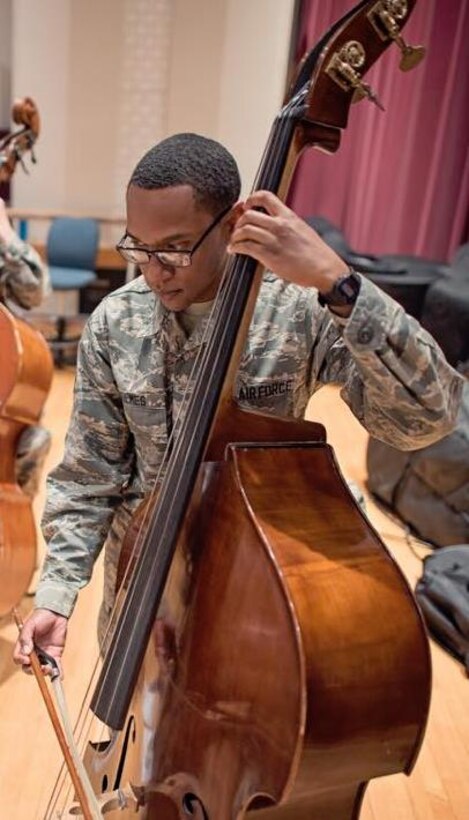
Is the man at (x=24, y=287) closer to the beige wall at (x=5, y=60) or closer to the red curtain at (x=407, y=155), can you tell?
the red curtain at (x=407, y=155)

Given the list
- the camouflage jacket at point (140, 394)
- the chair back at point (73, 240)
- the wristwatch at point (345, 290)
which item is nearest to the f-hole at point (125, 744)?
the camouflage jacket at point (140, 394)

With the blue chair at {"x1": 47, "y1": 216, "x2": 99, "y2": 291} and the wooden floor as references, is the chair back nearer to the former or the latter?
the blue chair at {"x1": 47, "y1": 216, "x2": 99, "y2": 291}

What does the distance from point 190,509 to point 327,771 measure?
0.31 meters

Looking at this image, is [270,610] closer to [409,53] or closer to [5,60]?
[409,53]

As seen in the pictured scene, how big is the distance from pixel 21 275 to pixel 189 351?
1384 millimetres

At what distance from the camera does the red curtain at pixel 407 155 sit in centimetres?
429

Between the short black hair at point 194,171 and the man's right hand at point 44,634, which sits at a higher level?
the short black hair at point 194,171

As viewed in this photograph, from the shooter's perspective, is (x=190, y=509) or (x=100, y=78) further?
(x=100, y=78)

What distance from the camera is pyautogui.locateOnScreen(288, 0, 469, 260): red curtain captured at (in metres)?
4.29

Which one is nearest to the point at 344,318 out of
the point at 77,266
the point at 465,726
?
the point at 465,726

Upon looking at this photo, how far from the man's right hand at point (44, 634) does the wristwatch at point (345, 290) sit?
2.03ft

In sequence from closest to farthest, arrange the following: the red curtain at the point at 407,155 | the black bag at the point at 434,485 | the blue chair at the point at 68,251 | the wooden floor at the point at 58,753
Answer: the wooden floor at the point at 58,753
the black bag at the point at 434,485
the red curtain at the point at 407,155
the blue chair at the point at 68,251

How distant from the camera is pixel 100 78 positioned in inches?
194

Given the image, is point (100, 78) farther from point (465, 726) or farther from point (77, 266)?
point (465, 726)
